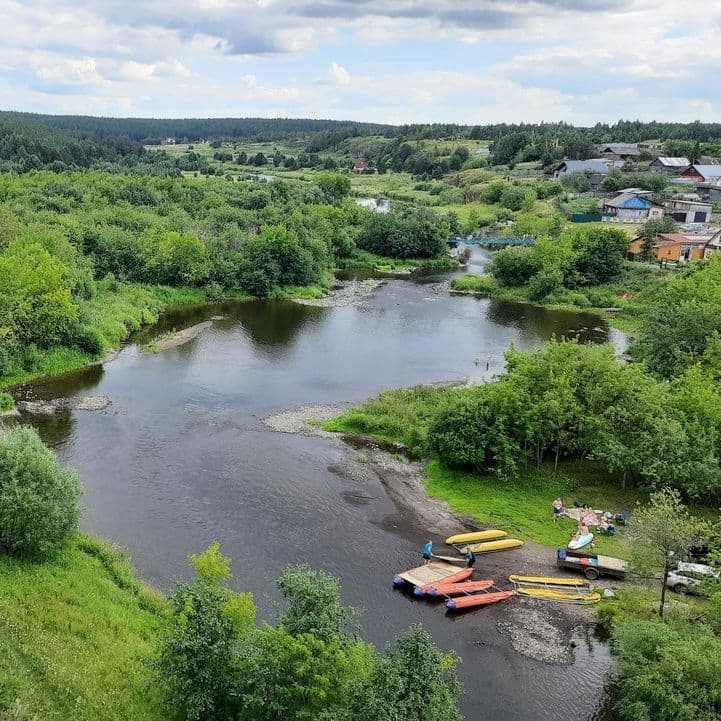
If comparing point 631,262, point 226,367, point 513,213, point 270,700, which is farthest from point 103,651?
point 513,213

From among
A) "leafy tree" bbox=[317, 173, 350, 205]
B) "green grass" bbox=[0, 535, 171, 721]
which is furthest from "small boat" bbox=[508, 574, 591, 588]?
"leafy tree" bbox=[317, 173, 350, 205]

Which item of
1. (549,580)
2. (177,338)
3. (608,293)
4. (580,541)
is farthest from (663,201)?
(549,580)

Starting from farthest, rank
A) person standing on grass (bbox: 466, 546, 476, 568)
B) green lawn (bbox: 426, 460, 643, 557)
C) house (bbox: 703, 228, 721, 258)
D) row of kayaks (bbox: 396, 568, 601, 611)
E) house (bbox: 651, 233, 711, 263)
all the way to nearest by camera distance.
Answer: house (bbox: 651, 233, 711, 263), house (bbox: 703, 228, 721, 258), green lawn (bbox: 426, 460, 643, 557), person standing on grass (bbox: 466, 546, 476, 568), row of kayaks (bbox: 396, 568, 601, 611)

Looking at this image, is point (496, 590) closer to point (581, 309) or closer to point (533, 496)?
point (533, 496)

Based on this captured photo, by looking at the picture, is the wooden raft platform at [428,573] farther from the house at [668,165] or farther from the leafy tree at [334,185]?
the house at [668,165]

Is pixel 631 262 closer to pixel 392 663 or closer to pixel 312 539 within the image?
pixel 312 539

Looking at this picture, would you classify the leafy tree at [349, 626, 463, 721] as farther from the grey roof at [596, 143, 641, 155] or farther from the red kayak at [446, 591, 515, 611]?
the grey roof at [596, 143, 641, 155]
